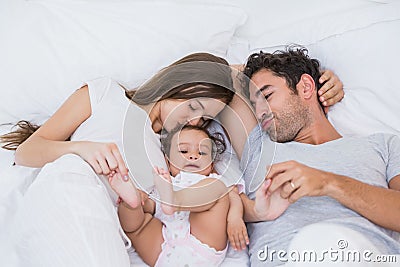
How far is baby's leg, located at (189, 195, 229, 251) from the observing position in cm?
124

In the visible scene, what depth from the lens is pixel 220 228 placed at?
1.26 metres

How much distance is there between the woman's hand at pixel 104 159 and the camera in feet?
3.95

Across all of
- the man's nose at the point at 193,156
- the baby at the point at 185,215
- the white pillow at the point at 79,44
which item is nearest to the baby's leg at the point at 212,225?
the baby at the point at 185,215

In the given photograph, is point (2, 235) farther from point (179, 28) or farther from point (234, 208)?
point (179, 28)

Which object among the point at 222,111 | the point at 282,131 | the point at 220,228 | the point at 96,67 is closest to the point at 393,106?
the point at 282,131

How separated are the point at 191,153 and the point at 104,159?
216 mm

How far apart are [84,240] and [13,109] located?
2.39ft

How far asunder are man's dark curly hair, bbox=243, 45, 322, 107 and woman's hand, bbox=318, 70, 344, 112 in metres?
0.02

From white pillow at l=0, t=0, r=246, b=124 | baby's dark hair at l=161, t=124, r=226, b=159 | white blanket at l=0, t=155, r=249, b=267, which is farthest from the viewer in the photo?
white pillow at l=0, t=0, r=246, b=124

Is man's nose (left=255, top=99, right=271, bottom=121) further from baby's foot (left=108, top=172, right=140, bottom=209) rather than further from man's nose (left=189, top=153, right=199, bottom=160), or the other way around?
baby's foot (left=108, top=172, right=140, bottom=209)

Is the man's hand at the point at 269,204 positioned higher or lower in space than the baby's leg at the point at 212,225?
higher

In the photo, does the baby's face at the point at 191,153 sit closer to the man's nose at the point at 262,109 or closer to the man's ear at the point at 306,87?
the man's nose at the point at 262,109

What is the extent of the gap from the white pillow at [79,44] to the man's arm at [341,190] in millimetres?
620

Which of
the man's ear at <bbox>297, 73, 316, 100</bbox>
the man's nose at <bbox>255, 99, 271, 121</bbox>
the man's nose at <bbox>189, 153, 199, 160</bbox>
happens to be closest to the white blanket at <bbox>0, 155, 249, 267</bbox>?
the man's nose at <bbox>189, 153, 199, 160</bbox>
